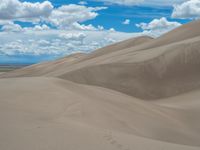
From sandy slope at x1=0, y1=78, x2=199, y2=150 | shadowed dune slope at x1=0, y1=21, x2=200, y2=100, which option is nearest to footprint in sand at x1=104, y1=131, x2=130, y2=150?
sandy slope at x1=0, y1=78, x2=199, y2=150

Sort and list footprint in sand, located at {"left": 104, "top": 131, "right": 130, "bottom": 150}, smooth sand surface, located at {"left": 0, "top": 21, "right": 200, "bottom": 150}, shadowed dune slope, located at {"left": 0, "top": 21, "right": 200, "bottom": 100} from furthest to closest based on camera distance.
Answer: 1. shadowed dune slope, located at {"left": 0, "top": 21, "right": 200, "bottom": 100}
2. smooth sand surface, located at {"left": 0, "top": 21, "right": 200, "bottom": 150}
3. footprint in sand, located at {"left": 104, "top": 131, "right": 130, "bottom": 150}

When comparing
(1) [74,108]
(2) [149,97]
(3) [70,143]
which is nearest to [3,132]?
(3) [70,143]

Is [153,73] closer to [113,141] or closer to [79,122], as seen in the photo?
[79,122]

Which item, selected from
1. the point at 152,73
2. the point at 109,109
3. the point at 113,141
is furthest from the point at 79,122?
the point at 152,73

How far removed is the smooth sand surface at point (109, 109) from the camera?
4.70m

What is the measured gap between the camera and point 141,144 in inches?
186

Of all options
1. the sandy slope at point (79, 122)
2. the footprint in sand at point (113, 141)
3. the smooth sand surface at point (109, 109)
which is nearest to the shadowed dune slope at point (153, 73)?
the smooth sand surface at point (109, 109)

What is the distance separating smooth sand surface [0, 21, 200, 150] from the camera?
470cm

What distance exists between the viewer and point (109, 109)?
29.3 ft

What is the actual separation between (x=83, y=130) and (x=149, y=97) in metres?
14.1

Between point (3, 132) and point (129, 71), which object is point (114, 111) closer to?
point (3, 132)

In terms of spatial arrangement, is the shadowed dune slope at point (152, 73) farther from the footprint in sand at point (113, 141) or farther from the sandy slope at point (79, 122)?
the footprint in sand at point (113, 141)

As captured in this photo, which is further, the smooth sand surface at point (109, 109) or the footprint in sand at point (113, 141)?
the smooth sand surface at point (109, 109)

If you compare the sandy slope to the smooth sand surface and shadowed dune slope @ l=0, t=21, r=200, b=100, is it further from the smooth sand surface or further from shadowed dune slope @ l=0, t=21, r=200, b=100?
shadowed dune slope @ l=0, t=21, r=200, b=100
